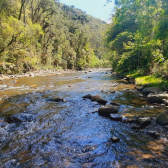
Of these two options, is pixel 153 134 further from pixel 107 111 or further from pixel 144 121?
pixel 107 111

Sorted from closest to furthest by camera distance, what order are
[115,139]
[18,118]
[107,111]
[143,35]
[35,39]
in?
[115,139] → [18,118] → [107,111] → [143,35] → [35,39]

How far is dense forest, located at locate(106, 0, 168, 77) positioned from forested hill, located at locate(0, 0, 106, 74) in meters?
10.3

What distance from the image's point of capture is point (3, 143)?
383 centimetres

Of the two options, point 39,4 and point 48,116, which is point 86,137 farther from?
point 39,4

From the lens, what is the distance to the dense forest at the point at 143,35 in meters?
Result: 9.90

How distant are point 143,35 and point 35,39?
2213 cm

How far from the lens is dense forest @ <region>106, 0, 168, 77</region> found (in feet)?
32.5

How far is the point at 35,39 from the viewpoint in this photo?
99.1 feet

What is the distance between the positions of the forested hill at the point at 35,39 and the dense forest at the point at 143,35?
1030 cm

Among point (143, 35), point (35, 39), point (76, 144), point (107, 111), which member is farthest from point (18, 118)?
point (35, 39)

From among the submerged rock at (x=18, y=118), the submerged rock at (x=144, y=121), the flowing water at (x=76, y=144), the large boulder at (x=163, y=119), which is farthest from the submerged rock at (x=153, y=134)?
the submerged rock at (x=18, y=118)

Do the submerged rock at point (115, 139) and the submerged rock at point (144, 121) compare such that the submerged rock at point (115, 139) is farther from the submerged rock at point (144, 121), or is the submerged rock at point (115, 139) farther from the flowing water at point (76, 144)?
the submerged rock at point (144, 121)

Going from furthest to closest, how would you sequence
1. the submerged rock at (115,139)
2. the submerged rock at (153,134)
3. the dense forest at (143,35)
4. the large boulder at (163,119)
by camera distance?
the dense forest at (143,35), the large boulder at (163,119), the submerged rock at (153,134), the submerged rock at (115,139)

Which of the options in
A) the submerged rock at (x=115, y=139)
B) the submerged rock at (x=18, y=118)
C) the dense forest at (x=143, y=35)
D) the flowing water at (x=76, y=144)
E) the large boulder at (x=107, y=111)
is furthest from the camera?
the dense forest at (x=143, y=35)
